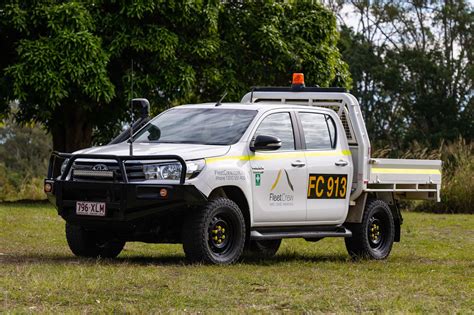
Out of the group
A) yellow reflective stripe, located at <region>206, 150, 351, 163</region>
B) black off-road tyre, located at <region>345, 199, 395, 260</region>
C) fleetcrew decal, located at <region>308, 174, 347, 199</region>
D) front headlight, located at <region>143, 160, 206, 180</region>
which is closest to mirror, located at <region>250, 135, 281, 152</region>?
yellow reflective stripe, located at <region>206, 150, 351, 163</region>

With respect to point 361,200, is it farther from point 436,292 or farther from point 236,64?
point 236,64

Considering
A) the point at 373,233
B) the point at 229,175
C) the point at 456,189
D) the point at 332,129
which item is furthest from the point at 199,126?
the point at 456,189

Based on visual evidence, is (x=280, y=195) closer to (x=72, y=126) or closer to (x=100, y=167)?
(x=100, y=167)

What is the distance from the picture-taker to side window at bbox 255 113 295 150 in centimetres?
1296

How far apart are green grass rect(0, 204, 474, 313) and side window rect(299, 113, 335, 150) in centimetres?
136

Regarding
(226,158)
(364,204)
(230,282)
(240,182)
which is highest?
(226,158)

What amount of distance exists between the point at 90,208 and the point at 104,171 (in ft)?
1.32

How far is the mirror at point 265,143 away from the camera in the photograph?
12328 mm

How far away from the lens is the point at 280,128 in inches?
519

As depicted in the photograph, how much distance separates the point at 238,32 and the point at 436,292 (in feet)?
70.3

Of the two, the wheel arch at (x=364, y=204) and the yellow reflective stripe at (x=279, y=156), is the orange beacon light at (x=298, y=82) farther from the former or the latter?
the wheel arch at (x=364, y=204)

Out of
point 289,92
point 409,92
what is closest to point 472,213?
point 289,92

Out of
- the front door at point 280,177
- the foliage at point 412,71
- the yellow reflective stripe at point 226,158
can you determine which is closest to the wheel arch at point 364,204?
the front door at point 280,177

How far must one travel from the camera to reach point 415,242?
17.9 m
